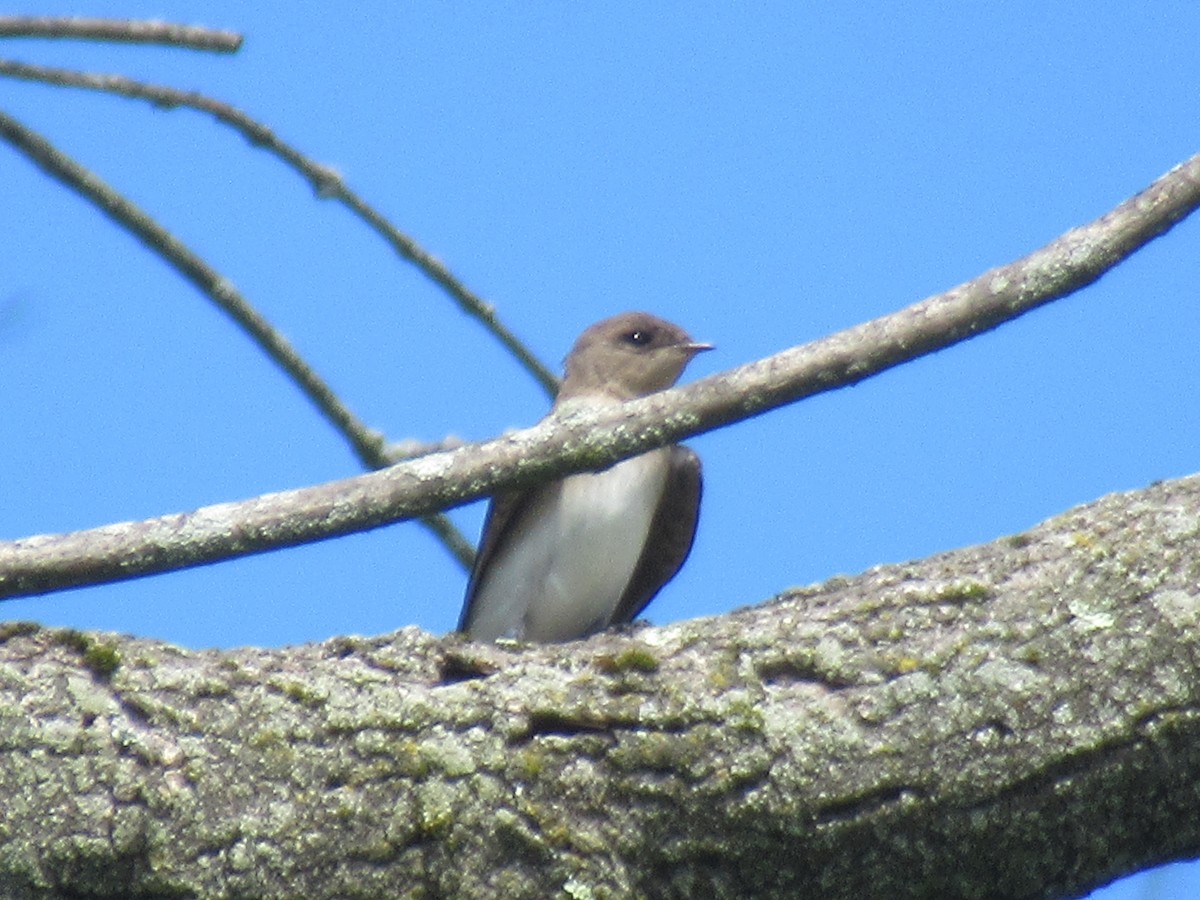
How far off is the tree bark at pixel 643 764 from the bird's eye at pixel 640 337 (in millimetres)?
4347

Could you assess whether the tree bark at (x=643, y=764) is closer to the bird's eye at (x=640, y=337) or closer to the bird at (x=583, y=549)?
the bird at (x=583, y=549)

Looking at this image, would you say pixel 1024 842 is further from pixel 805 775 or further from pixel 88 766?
pixel 88 766

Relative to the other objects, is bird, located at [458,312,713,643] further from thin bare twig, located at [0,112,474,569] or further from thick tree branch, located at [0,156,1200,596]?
thick tree branch, located at [0,156,1200,596]

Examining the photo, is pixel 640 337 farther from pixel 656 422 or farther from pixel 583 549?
pixel 656 422

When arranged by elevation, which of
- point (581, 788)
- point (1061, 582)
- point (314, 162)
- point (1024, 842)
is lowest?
point (1024, 842)

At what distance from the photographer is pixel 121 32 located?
4.08 metres

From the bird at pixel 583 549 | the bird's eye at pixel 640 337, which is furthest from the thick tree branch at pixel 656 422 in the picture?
the bird's eye at pixel 640 337

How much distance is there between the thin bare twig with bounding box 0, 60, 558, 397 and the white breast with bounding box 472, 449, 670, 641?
1762 millimetres

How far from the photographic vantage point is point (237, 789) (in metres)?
3.25

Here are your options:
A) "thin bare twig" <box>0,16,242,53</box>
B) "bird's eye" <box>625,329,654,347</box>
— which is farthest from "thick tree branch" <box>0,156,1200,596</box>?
"bird's eye" <box>625,329,654,347</box>

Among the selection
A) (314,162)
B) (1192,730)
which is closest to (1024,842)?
(1192,730)

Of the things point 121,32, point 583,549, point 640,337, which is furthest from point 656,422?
point 640,337

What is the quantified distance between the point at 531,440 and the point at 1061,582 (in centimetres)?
124

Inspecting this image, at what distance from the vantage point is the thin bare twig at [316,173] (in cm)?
436
